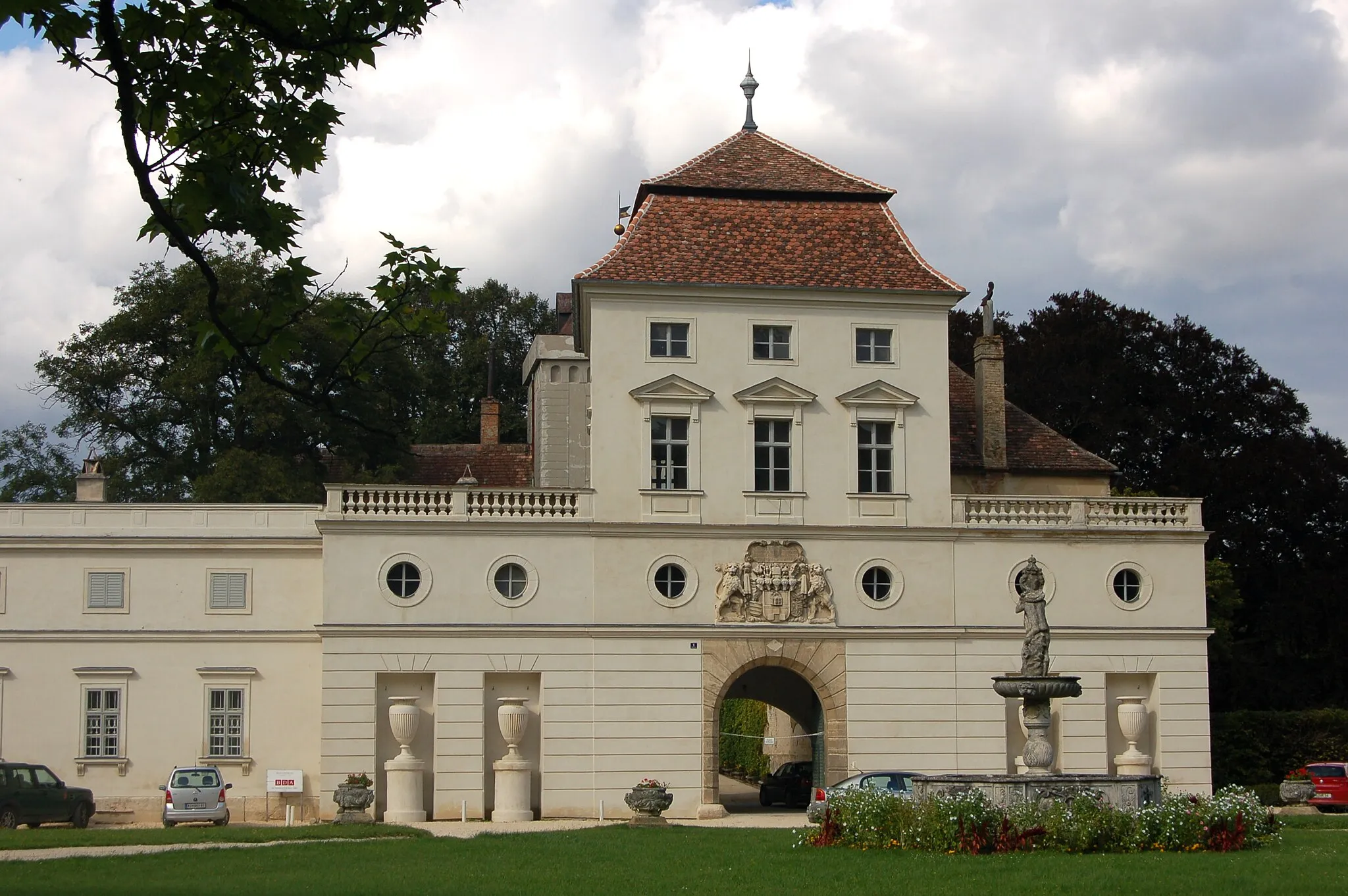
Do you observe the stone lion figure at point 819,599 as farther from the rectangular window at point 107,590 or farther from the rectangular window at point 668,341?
the rectangular window at point 107,590

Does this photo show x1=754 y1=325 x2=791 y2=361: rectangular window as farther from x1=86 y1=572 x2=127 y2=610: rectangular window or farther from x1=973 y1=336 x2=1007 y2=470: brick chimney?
x1=86 y1=572 x2=127 y2=610: rectangular window

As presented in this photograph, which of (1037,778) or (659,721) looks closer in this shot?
(1037,778)

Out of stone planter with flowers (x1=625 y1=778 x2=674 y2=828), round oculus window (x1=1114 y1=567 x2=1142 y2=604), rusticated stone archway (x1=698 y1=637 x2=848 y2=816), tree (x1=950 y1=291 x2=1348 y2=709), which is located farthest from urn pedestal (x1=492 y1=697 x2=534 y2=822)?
tree (x1=950 y1=291 x2=1348 y2=709)

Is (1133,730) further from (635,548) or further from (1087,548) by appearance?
(635,548)

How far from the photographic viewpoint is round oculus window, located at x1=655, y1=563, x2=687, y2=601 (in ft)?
126

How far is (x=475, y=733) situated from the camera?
37531 mm

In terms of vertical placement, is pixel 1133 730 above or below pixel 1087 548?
below

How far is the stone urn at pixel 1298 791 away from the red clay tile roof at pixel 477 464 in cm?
2453

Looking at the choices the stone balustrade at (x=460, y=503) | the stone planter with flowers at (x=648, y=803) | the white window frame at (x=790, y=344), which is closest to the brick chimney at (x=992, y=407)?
the white window frame at (x=790, y=344)

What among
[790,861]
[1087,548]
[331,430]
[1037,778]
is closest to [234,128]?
[790,861]

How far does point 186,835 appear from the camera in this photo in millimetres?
28750

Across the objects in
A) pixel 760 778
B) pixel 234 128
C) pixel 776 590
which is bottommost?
pixel 760 778

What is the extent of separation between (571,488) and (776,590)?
512cm

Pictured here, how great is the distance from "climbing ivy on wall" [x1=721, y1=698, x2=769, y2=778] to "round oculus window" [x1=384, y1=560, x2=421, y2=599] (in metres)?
16.4
